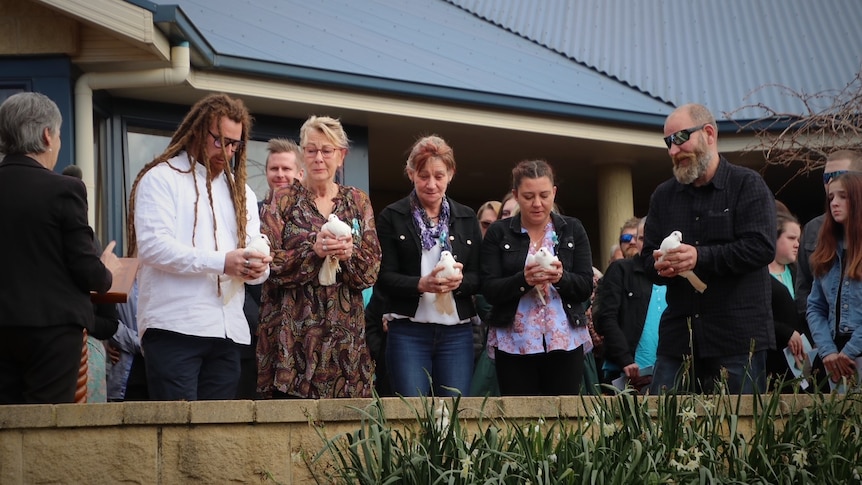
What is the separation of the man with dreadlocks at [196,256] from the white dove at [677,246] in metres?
1.91

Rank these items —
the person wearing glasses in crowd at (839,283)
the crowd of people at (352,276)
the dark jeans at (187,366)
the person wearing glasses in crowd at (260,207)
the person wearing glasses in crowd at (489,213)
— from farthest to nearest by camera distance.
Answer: the person wearing glasses in crowd at (489,213) → the person wearing glasses in crowd at (260,207) → the person wearing glasses in crowd at (839,283) → the dark jeans at (187,366) → the crowd of people at (352,276)

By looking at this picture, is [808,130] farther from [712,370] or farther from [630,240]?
[712,370]

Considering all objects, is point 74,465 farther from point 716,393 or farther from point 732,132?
point 732,132

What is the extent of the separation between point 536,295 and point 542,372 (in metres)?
0.42

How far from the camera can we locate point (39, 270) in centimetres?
486

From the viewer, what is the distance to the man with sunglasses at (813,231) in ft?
22.0

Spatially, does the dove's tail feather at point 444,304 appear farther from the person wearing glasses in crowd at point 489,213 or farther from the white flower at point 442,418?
the person wearing glasses in crowd at point 489,213

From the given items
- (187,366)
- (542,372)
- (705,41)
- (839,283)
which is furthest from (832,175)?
(705,41)

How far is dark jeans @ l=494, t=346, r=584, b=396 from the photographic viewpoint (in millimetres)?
6473

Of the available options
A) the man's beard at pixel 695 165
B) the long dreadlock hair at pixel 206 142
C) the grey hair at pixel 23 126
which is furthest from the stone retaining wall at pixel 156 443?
the man's beard at pixel 695 165

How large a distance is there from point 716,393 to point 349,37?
22.1 feet

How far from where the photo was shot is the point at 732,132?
1168cm

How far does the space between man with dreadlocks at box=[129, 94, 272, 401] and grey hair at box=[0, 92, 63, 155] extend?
583 mm

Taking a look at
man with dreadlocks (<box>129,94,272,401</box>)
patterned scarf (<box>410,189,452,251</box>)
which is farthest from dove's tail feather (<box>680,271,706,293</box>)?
man with dreadlocks (<box>129,94,272,401</box>)
